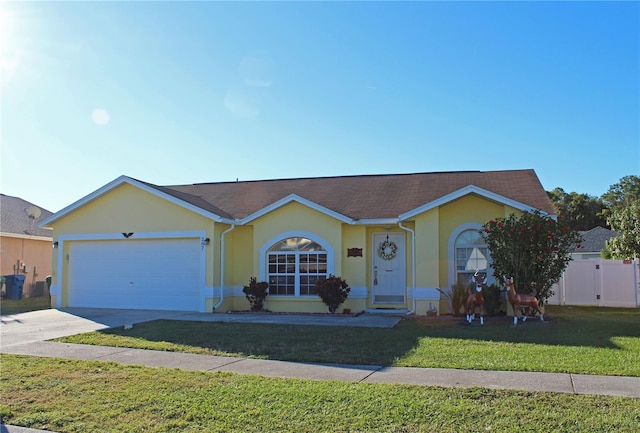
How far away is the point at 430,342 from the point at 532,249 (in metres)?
4.79

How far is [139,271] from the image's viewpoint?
1812 cm

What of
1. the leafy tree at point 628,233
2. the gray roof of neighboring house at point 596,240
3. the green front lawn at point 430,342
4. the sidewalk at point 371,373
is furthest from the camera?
the gray roof of neighboring house at point 596,240

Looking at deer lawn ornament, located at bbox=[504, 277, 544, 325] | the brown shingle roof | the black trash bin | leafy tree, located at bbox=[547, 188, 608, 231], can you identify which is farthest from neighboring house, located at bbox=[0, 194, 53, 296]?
leafy tree, located at bbox=[547, 188, 608, 231]

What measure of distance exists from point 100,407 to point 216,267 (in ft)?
35.4

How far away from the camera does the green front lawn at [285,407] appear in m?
5.45

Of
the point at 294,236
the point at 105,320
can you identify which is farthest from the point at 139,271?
the point at 294,236

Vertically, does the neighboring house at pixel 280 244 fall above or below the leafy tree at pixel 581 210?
below

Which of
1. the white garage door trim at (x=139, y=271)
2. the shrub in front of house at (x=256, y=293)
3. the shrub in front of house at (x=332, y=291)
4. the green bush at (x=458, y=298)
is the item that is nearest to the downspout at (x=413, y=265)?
the green bush at (x=458, y=298)

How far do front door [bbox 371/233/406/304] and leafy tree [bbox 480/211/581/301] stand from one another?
3.41 meters

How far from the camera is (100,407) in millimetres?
6277

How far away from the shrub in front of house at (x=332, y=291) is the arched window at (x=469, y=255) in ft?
10.7

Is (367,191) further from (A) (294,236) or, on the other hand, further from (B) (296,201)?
(A) (294,236)

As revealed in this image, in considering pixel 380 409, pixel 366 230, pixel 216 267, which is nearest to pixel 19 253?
pixel 216 267

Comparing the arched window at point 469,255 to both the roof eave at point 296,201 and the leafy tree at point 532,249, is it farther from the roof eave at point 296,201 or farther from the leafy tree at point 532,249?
the roof eave at point 296,201
